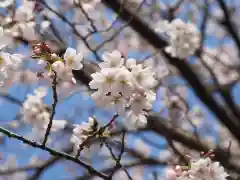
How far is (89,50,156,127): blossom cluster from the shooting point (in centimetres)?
135

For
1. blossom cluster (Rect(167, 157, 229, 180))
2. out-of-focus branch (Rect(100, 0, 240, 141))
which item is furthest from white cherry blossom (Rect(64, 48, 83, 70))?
out-of-focus branch (Rect(100, 0, 240, 141))

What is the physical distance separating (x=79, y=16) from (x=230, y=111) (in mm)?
1880

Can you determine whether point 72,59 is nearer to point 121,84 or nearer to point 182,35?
→ point 121,84

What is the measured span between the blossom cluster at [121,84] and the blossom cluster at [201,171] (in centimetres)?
38

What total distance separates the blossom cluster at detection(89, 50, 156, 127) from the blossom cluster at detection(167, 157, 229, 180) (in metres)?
0.38

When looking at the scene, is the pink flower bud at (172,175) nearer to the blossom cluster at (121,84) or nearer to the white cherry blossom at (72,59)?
the blossom cluster at (121,84)

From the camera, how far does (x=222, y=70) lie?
5457mm

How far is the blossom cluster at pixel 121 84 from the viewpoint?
4.43 feet

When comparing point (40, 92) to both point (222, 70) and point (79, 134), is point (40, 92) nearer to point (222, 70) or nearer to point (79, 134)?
point (79, 134)

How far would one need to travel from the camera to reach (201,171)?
1679 mm

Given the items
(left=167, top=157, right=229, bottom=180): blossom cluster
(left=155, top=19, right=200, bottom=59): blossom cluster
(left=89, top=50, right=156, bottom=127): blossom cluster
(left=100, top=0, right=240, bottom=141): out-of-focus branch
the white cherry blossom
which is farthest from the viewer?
(left=100, top=0, right=240, bottom=141): out-of-focus branch

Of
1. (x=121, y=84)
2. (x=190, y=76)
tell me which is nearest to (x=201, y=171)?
(x=121, y=84)

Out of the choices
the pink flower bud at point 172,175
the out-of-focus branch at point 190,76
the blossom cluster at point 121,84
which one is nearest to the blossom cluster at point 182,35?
the out-of-focus branch at point 190,76

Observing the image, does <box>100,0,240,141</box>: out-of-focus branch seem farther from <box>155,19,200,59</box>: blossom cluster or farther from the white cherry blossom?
the white cherry blossom
